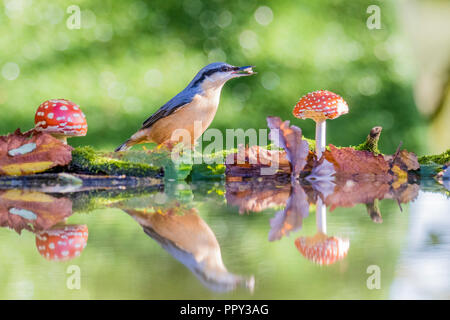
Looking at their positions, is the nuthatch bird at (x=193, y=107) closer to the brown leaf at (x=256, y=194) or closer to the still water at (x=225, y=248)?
the brown leaf at (x=256, y=194)

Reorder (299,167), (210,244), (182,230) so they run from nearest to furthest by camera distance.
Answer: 1. (210,244)
2. (182,230)
3. (299,167)

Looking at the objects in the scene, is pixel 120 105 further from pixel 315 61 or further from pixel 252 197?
pixel 252 197

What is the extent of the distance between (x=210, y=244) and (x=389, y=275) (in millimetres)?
302

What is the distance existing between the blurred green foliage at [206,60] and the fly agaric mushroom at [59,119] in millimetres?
1261

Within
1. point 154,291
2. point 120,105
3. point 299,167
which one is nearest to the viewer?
point 154,291

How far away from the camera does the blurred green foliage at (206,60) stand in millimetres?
3645

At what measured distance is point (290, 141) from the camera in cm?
212

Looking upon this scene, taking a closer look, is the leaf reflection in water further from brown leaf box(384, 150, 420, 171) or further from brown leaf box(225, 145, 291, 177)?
brown leaf box(384, 150, 420, 171)

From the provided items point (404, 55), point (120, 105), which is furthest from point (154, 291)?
point (404, 55)

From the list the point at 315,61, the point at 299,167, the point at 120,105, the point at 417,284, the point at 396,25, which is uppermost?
the point at 396,25

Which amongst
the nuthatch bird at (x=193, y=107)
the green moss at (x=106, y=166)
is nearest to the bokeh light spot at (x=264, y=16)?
the nuthatch bird at (x=193, y=107)

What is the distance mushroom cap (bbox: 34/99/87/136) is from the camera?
91.5 inches

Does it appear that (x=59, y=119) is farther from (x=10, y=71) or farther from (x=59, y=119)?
(x=10, y=71)

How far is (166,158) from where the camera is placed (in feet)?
7.42
